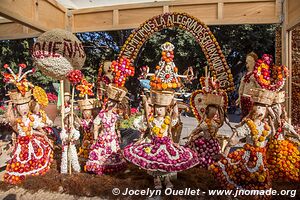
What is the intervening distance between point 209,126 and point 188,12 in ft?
10.2

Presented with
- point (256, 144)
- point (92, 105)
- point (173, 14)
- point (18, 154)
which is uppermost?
point (173, 14)

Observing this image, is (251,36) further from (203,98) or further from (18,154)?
(18,154)

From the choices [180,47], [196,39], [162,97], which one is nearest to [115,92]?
[162,97]

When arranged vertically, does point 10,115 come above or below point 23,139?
above

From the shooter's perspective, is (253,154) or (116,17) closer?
(253,154)

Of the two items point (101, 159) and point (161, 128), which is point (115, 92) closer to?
point (161, 128)

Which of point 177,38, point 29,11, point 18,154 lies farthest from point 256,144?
point 177,38

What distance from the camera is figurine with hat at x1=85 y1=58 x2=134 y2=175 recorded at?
4.27m

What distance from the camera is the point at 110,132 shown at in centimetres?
440

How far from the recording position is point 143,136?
13.5ft

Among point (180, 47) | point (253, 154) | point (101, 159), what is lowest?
point (101, 159)

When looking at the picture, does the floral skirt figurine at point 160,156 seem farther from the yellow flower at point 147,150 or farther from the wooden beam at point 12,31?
the wooden beam at point 12,31

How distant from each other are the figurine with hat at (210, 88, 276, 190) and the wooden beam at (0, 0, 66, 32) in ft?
14.9

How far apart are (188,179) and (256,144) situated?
4.00 ft
